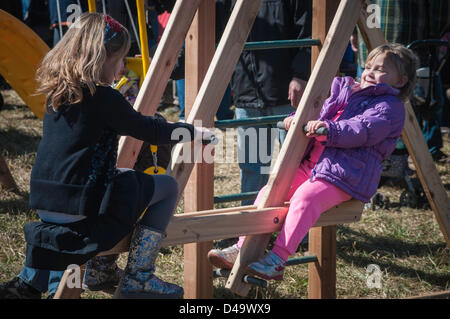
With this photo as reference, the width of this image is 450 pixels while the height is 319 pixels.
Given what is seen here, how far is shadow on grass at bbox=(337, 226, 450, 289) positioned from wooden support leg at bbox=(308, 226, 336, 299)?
64 centimetres

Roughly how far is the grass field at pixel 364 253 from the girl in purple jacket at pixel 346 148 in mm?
788

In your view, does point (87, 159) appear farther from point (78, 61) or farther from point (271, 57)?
point (271, 57)

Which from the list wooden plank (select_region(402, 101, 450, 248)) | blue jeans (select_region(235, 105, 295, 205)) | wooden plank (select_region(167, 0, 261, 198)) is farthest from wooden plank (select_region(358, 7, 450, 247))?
blue jeans (select_region(235, 105, 295, 205))

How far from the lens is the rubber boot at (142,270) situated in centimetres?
244

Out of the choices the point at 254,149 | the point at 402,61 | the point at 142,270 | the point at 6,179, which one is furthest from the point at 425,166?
the point at 6,179

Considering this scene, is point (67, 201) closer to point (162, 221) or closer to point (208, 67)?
point (162, 221)

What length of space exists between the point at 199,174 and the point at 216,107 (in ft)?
1.33

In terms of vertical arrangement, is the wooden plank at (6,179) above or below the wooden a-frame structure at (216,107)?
below

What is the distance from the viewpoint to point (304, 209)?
8.96 feet

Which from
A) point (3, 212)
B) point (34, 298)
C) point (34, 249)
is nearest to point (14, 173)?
point (3, 212)

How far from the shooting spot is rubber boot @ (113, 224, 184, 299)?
2441 millimetres

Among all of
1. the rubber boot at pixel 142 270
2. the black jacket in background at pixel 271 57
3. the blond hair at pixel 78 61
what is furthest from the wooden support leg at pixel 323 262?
the blond hair at pixel 78 61

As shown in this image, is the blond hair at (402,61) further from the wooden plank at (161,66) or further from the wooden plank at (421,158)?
the wooden plank at (161,66)

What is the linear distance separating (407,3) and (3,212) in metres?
3.38
